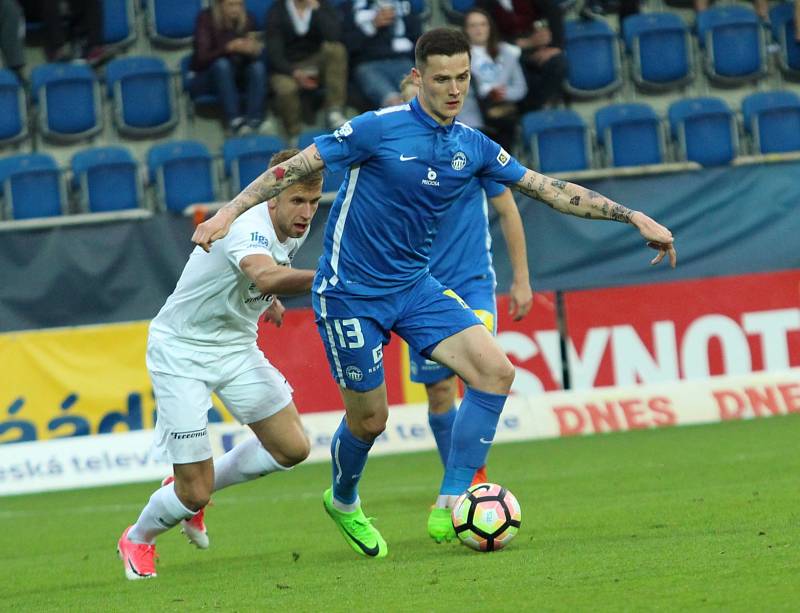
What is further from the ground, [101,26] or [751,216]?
[101,26]

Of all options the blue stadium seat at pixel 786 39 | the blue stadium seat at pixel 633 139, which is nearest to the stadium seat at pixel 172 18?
the blue stadium seat at pixel 633 139

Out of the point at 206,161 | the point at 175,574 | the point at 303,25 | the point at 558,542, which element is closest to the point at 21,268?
the point at 206,161

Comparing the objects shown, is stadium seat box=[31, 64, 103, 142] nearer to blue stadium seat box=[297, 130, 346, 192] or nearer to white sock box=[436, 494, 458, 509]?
blue stadium seat box=[297, 130, 346, 192]

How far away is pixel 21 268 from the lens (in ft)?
46.7

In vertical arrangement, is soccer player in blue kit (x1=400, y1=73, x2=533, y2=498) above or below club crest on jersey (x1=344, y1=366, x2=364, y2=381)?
below

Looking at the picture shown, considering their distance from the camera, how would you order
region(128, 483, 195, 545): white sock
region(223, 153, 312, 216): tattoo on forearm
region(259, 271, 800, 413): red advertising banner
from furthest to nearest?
region(259, 271, 800, 413): red advertising banner
region(128, 483, 195, 545): white sock
region(223, 153, 312, 216): tattoo on forearm

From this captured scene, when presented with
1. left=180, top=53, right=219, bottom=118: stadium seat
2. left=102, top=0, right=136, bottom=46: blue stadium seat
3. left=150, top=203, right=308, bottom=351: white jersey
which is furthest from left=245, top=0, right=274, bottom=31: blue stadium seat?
left=150, top=203, right=308, bottom=351: white jersey

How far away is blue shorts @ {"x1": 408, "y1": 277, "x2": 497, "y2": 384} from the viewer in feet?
29.6

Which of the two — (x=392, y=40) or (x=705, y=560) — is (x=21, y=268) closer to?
(x=392, y=40)

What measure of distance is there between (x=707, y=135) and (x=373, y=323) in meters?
10.2

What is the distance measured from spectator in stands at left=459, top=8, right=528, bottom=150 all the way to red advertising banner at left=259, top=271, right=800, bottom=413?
2430 mm

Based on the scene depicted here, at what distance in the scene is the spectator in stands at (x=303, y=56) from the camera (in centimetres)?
1619

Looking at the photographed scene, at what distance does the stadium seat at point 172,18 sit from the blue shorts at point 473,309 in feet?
30.2

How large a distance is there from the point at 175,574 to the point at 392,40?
969 cm
